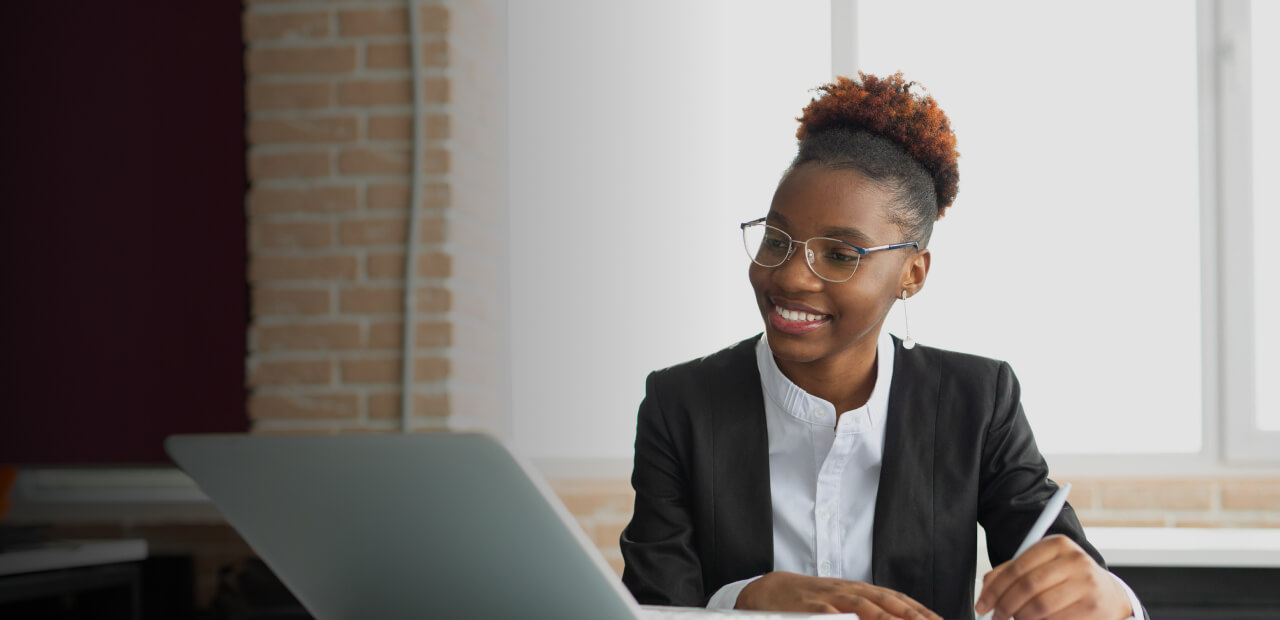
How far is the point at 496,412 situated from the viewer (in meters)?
2.34

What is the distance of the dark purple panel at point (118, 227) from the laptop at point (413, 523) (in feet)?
5.07

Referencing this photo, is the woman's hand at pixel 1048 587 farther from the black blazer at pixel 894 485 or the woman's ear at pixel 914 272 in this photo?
the woman's ear at pixel 914 272

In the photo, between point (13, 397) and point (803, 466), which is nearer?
point (803, 466)

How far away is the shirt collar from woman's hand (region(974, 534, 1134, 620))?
428 millimetres

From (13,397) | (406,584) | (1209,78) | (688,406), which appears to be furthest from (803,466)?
(1209,78)

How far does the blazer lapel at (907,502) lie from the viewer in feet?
4.19

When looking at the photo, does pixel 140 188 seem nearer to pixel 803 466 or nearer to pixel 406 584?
pixel 803 466

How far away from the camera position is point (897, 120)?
4.60 ft

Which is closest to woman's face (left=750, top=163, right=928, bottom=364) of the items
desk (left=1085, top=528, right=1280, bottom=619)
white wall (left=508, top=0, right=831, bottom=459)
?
desk (left=1085, top=528, right=1280, bottom=619)

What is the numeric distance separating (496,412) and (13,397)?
36.9 inches

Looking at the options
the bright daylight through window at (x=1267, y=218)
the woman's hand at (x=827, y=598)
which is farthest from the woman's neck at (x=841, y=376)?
the bright daylight through window at (x=1267, y=218)

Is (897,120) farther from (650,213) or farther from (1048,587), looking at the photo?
(650,213)

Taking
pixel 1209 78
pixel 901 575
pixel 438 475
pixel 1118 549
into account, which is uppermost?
pixel 1209 78

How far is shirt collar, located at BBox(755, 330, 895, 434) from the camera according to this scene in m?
1.33
